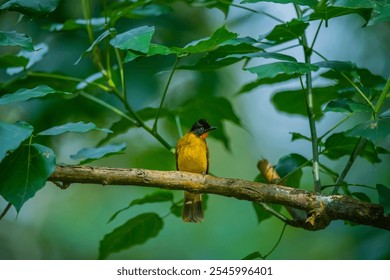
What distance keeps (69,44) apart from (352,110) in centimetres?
369

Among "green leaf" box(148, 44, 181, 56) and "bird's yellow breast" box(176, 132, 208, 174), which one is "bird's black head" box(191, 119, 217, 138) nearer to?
"bird's yellow breast" box(176, 132, 208, 174)

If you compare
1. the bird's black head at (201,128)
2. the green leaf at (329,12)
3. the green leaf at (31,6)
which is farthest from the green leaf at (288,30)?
the bird's black head at (201,128)

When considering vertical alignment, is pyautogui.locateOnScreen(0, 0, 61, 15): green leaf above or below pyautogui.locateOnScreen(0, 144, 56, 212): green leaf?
above

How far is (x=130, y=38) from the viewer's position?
2508 mm

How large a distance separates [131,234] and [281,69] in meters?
1.45

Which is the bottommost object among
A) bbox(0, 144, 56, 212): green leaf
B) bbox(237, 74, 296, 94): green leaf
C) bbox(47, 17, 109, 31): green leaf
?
bbox(237, 74, 296, 94): green leaf

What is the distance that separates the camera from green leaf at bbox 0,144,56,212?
7.70 ft

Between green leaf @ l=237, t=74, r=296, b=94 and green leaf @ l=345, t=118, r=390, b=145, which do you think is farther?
green leaf @ l=237, t=74, r=296, b=94

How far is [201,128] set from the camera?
4348 millimetres

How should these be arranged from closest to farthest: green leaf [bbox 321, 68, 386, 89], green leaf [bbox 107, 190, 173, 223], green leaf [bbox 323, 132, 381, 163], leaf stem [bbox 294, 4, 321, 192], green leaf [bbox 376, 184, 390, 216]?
green leaf [bbox 376, 184, 390, 216] → leaf stem [bbox 294, 4, 321, 192] → green leaf [bbox 323, 132, 381, 163] → green leaf [bbox 107, 190, 173, 223] → green leaf [bbox 321, 68, 386, 89]

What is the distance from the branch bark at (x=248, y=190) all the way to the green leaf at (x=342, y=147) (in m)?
0.34

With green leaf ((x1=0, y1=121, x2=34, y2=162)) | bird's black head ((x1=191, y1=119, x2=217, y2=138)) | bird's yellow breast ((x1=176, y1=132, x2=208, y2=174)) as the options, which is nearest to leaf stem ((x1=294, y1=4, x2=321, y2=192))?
bird's black head ((x1=191, y1=119, x2=217, y2=138))

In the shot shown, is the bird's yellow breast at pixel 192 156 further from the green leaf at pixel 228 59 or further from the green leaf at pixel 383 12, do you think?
the green leaf at pixel 383 12

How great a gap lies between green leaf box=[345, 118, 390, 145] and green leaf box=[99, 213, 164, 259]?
1.43 meters
